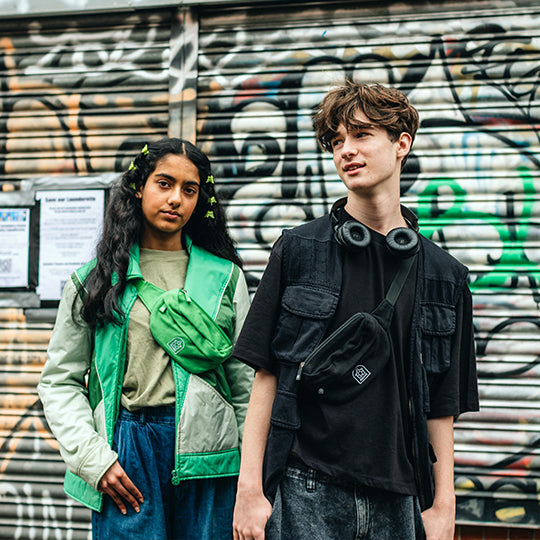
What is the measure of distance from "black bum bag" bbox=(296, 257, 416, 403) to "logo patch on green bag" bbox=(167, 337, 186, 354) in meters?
0.71

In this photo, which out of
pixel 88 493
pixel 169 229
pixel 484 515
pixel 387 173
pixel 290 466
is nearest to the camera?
pixel 290 466

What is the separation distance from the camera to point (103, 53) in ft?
14.9

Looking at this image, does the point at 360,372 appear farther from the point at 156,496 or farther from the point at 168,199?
the point at 168,199

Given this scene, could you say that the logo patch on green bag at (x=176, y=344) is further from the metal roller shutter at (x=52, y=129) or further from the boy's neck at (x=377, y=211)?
the metal roller shutter at (x=52, y=129)

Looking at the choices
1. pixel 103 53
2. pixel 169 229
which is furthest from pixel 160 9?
pixel 169 229

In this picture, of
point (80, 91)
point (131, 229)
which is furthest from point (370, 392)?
point (80, 91)

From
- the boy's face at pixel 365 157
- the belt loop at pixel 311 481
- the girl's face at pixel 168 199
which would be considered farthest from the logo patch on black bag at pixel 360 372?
the girl's face at pixel 168 199

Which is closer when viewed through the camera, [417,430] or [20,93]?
[417,430]

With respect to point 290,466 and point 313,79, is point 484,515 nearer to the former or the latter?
point 290,466

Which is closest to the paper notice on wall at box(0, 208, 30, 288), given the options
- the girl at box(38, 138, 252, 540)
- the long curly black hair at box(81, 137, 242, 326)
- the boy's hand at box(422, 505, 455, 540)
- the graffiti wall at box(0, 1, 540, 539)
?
the graffiti wall at box(0, 1, 540, 539)

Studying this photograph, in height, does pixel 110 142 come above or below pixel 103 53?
below

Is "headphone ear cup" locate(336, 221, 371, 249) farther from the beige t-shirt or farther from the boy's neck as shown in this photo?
the beige t-shirt

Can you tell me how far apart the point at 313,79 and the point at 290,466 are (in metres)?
3.04

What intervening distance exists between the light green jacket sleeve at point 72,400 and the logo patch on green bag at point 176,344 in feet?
1.29
